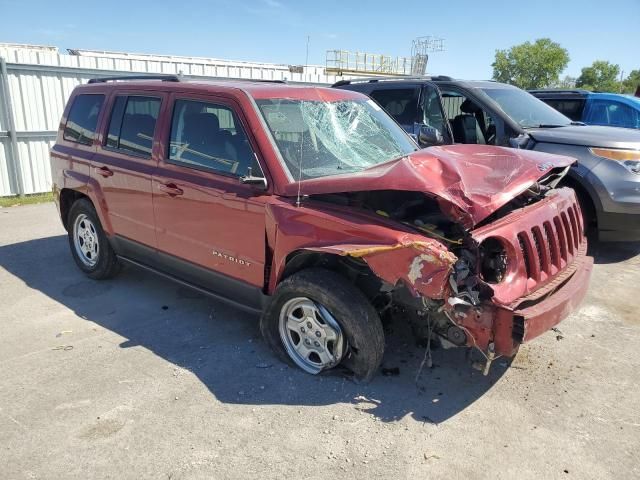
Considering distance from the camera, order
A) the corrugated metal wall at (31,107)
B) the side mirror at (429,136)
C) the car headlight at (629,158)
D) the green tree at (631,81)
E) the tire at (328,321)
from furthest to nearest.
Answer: the green tree at (631,81), the corrugated metal wall at (31,107), the car headlight at (629,158), the side mirror at (429,136), the tire at (328,321)

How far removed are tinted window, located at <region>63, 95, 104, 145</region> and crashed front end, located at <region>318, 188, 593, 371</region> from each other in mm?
3414

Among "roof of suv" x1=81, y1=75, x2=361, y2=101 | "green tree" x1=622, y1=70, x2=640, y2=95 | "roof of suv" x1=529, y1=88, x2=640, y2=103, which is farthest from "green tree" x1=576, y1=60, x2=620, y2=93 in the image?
"roof of suv" x1=81, y1=75, x2=361, y2=101

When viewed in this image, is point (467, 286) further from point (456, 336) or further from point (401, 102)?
point (401, 102)

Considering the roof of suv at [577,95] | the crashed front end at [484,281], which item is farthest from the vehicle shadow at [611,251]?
the roof of suv at [577,95]

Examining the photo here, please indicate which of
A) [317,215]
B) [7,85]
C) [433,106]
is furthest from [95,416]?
[7,85]

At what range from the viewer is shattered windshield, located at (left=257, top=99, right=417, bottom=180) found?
11.9ft

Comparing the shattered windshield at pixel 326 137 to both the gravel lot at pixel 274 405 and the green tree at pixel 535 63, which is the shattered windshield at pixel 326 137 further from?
the green tree at pixel 535 63

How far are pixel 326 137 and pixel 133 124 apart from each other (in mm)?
1919

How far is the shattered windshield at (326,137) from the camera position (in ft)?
11.9

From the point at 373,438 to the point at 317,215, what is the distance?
54.1 inches

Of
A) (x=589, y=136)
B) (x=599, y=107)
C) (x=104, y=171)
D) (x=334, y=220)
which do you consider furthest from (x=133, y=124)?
(x=599, y=107)

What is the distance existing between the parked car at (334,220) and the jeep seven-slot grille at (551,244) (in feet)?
0.04

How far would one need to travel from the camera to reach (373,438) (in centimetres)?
290

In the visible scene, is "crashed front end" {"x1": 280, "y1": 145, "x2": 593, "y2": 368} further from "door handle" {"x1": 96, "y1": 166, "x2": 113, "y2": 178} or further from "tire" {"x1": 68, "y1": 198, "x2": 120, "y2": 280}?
"tire" {"x1": 68, "y1": 198, "x2": 120, "y2": 280}
